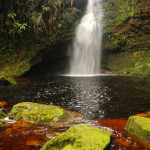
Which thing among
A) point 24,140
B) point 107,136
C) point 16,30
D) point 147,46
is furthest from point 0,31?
point 147,46

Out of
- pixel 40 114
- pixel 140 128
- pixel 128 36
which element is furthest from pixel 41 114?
pixel 128 36

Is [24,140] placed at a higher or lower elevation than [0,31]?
lower

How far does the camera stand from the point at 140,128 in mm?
3592

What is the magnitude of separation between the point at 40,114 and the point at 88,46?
19.1 m

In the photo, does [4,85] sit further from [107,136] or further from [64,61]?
[64,61]

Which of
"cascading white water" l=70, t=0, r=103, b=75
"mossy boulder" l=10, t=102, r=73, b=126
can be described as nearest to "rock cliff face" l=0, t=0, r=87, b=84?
"cascading white water" l=70, t=0, r=103, b=75

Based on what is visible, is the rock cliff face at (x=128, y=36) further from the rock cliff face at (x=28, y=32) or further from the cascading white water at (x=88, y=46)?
the rock cliff face at (x=28, y=32)

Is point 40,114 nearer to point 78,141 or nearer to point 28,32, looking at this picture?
point 78,141

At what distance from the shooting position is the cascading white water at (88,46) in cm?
2209

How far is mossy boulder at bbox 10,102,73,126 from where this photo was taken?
4.63 meters

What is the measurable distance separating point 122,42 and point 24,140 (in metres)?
20.5

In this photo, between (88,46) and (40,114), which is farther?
(88,46)

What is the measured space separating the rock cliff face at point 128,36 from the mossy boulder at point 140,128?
16236 mm

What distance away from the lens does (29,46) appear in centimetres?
1747
